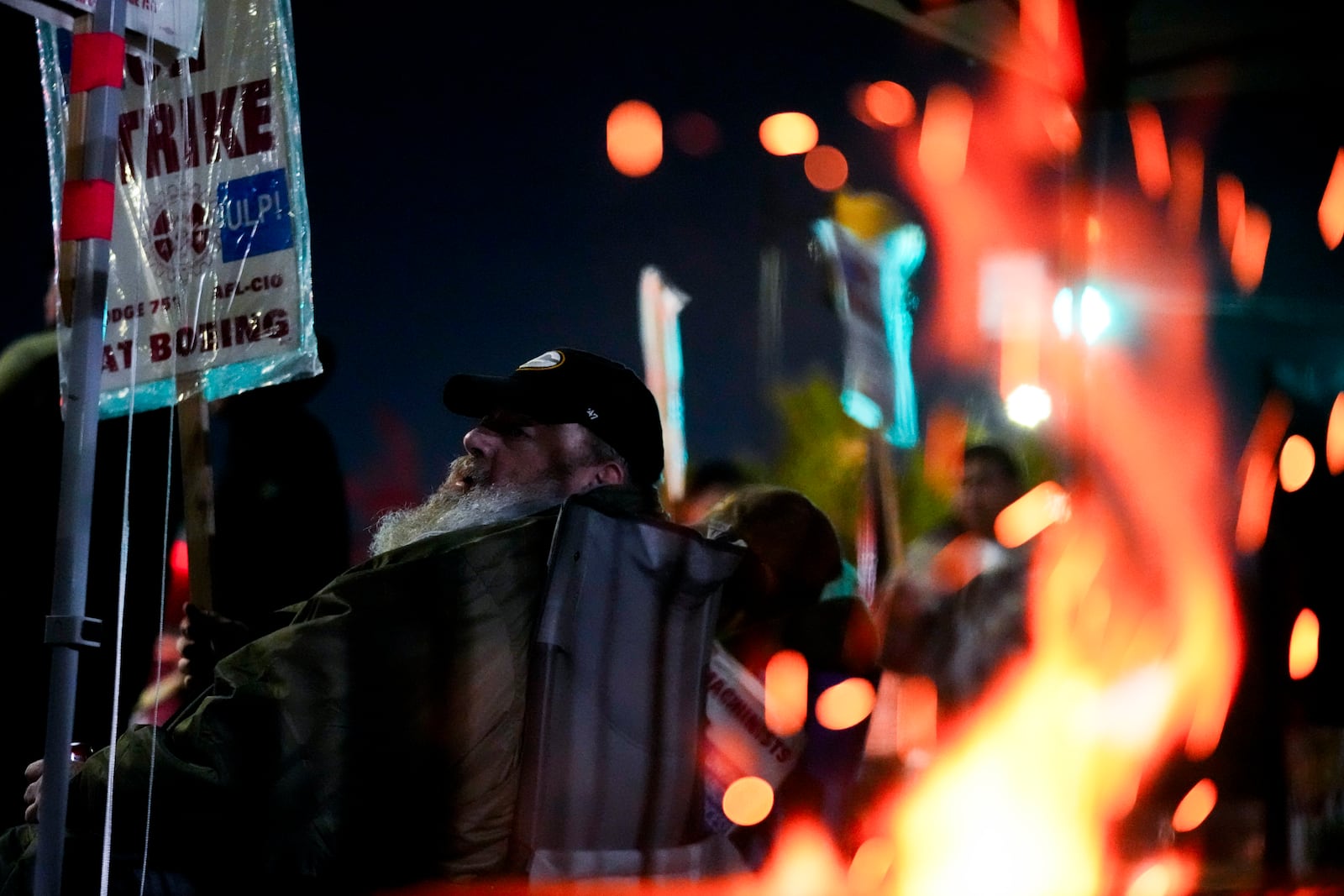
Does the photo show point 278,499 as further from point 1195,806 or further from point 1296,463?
point 1195,806

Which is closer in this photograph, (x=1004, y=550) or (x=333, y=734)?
(x=333, y=734)

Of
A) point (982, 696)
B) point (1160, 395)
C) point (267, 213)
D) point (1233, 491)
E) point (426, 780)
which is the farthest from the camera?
point (1160, 395)

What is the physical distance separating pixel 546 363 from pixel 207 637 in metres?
0.76

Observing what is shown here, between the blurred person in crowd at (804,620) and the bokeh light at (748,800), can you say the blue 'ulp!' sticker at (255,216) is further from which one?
the bokeh light at (748,800)

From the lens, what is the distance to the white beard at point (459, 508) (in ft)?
7.94

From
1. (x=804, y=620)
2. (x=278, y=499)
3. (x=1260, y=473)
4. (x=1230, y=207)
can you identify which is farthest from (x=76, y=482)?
(x=1230, y=207)

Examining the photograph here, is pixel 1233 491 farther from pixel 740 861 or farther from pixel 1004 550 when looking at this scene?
pixel 740 861

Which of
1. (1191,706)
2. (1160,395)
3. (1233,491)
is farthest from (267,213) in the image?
(1160,395)

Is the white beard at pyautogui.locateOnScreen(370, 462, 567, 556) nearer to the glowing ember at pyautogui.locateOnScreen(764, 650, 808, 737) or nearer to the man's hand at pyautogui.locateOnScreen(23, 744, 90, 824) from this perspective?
the man's hand at pyautogui.locateOnScreen(23, 744, 90, 824)

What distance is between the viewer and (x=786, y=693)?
3059mm

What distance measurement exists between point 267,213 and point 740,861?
1.47 metres

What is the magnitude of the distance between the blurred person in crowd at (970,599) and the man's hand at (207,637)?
95.1 inches

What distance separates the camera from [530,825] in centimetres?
198

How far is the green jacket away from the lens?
180cm
